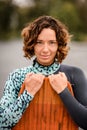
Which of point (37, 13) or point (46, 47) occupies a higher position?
point (46, 47)

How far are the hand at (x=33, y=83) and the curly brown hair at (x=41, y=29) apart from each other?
0.77 feet

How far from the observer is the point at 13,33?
4553 cm

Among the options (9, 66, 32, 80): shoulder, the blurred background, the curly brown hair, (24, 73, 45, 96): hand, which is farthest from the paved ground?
the blurred background

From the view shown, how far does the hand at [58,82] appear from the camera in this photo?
3.07 meters

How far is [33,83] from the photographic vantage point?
10.0 feet

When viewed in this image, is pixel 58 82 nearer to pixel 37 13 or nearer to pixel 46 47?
pixel 46 47

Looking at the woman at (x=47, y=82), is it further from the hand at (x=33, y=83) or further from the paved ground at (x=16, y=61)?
the paved ground at (x=16, y=61)

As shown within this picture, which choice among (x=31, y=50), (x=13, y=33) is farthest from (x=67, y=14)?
(x=31, y=50)

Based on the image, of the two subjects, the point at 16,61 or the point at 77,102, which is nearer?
the point at 77,102

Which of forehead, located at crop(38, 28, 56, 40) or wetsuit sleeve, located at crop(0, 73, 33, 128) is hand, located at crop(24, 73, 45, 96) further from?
forehead, located at crop(38, 28, 56, 40)

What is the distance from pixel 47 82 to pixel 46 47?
0.64 feet

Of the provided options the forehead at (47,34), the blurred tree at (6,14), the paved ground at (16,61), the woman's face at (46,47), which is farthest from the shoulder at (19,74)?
the blurred tree at (6,14)

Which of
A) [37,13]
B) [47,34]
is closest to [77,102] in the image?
[47,34]

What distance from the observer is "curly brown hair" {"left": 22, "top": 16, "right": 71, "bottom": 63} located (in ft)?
10.5
